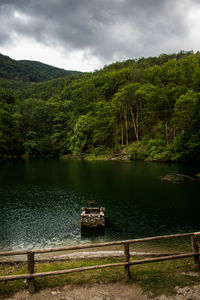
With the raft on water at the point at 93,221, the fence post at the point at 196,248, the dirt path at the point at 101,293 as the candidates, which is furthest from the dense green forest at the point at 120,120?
the dirt path at the point at 101,293

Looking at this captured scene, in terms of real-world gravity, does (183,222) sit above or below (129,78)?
below

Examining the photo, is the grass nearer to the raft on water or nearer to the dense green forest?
the raft on water

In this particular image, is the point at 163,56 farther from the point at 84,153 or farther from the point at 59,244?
the point at 59,244

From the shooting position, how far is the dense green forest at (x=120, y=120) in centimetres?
6288

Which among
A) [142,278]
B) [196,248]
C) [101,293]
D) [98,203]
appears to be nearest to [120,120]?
[98,203]

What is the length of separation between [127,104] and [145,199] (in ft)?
193

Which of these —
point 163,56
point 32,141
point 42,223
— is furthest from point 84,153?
point 163,56

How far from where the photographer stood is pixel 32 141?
9925cm

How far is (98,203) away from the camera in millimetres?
24609

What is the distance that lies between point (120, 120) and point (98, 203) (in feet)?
223

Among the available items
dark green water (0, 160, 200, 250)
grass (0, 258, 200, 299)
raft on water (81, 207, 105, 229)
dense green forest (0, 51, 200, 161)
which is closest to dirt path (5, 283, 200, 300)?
grass (0, 258, 200, 299)

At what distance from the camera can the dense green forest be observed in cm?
6288

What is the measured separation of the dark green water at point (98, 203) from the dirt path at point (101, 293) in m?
7.99

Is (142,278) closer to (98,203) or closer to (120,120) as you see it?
(98,203)
